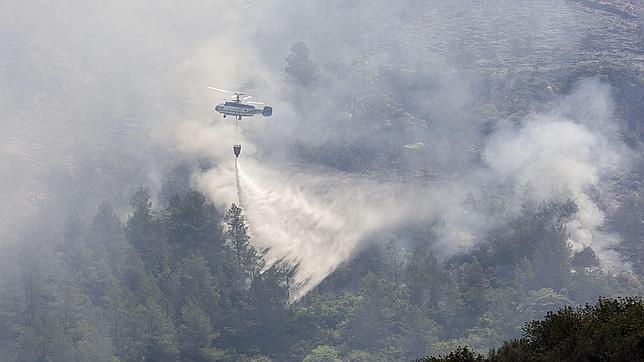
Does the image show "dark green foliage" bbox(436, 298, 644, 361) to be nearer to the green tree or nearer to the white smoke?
the green tree

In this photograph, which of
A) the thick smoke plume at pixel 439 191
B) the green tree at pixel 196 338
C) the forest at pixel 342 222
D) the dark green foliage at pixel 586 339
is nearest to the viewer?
the dark green foliage at pixel 586 339

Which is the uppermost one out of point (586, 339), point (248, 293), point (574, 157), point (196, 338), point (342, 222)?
point (574, 157)

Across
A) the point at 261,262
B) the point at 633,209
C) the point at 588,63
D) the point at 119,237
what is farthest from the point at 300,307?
the point at 588,63

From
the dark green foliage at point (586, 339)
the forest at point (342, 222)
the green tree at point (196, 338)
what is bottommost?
the dark green foliage at point (586, 339)

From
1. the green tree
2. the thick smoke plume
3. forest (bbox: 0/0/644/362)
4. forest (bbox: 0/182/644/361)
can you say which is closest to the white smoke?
the thick smoke plume

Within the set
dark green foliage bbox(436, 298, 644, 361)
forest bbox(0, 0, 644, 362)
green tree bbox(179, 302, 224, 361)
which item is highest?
forest bbox(0, 0, 644, 362)

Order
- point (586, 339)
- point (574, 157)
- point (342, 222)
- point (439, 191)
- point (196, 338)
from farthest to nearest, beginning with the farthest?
point (574, 157) → point (439, 191) → point (342, 222) → point (196, 338) → point (586, 339)

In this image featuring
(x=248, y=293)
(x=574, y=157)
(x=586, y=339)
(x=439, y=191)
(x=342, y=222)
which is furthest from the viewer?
(x=574, y=157)

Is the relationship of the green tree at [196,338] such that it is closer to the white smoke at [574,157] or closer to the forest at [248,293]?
the forest at [248,293]

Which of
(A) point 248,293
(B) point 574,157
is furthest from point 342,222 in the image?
(B) point 574,157

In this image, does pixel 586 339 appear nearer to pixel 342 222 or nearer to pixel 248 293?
pixel 248 293

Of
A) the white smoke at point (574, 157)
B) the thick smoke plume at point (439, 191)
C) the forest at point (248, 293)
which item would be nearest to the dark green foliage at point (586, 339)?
the forest at point (248, 293)

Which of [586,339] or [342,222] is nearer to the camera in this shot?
[586,339]

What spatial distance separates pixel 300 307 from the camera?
143 metres
